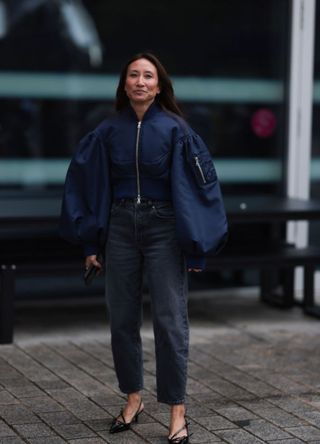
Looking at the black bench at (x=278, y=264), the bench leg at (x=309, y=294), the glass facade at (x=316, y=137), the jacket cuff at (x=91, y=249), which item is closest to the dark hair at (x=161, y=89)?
the jacket cuff at (x=91, y=249)

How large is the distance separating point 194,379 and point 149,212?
1.52m

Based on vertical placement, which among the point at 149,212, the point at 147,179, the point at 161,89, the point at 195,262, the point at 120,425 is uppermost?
the point at 161,89

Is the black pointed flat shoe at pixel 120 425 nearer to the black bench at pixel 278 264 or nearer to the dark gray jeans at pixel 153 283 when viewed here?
the dark gray jeans at pixel 153 283

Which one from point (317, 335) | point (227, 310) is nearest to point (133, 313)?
point (317, 335)

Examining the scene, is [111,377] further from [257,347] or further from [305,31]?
[305,31]

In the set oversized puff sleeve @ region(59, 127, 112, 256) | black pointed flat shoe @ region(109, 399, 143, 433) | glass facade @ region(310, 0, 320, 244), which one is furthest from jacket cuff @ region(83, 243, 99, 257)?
glass facade @ region(310, 0, 320, 244)

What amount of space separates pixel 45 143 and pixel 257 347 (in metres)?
2.31

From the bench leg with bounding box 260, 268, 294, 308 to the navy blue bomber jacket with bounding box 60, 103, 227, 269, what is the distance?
3170 millimetres

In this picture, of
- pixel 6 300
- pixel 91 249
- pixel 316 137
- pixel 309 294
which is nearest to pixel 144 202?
pixel 91 249

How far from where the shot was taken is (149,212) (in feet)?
16.6

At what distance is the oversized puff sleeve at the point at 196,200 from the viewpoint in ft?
16.3

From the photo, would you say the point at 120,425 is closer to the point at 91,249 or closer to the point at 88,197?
the point at 91,249

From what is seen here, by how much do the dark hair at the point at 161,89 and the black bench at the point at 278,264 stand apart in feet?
7.93

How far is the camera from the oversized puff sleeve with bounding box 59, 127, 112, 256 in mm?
5145
